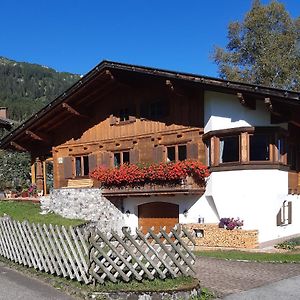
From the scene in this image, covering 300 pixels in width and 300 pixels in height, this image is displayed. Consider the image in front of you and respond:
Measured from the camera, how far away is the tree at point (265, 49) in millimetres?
33594

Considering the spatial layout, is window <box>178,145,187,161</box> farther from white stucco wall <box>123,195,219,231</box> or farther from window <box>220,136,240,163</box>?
window <box>220,136,240,163</box>

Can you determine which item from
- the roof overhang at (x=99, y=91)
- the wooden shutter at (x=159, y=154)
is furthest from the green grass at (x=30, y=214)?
the wooden shutter at (x=159, y=154)

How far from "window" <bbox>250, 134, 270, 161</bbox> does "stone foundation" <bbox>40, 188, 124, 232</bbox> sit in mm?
7522

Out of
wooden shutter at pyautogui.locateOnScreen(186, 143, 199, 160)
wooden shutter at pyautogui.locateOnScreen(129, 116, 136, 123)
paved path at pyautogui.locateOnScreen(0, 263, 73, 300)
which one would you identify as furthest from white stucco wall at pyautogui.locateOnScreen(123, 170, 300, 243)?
paved path at pyautogui.locateOnScreen(0, 263, 73, 300)

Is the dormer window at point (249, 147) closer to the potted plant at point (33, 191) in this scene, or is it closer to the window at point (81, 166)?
the window at point (81, 166)

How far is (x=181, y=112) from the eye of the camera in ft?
63.2

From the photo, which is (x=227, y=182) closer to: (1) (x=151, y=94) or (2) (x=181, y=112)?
(2) (x=181, y=112)

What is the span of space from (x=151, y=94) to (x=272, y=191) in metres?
7.07

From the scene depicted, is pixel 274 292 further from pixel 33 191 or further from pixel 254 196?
pixel 33 191

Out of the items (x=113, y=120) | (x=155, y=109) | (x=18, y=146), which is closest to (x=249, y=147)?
(x=155, y=109)

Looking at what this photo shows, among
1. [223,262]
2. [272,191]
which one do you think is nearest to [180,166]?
[272,191]

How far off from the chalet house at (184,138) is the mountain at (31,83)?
87.2 meters

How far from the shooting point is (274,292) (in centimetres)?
856

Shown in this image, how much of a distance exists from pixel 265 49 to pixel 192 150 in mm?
18842
